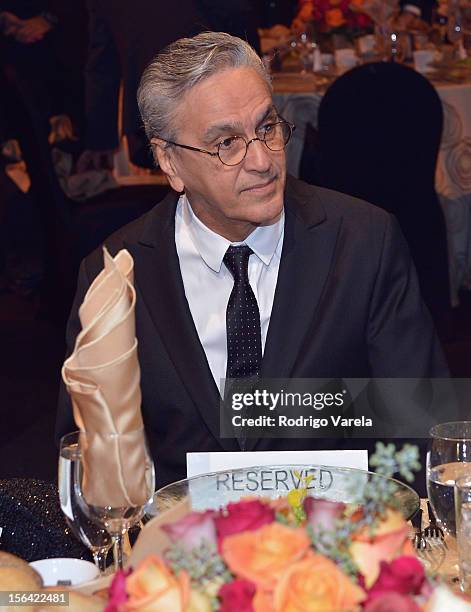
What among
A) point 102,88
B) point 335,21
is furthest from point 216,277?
point 335,21

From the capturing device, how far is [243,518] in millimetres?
1029

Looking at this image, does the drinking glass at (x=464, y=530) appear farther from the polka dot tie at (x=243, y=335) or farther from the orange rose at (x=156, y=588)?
the polka dot tie at (x=243, y=335)

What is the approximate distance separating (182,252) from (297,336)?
31 centimetres

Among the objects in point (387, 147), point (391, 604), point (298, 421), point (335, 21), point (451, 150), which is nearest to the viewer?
point (391, 604)

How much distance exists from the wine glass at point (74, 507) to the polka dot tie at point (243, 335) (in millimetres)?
881

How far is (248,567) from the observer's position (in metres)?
0.98

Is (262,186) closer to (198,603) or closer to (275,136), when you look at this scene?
(275,136)

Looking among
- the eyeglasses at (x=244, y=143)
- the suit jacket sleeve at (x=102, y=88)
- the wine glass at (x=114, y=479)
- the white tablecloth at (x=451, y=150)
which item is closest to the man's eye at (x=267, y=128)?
the eyeglasses at (x=244, y=143)

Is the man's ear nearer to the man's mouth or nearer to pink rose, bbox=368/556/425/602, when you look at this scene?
the man's mouth

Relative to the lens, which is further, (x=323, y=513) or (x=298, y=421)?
(x=298, y=421)

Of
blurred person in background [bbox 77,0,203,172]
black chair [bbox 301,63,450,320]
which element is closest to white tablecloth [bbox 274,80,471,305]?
black chair [bbox 301,63,450,320]

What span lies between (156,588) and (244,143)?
143 centimetres

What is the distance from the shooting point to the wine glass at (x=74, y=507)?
1450 millimetres

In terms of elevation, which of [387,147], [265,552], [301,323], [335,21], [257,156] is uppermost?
[265,552]
